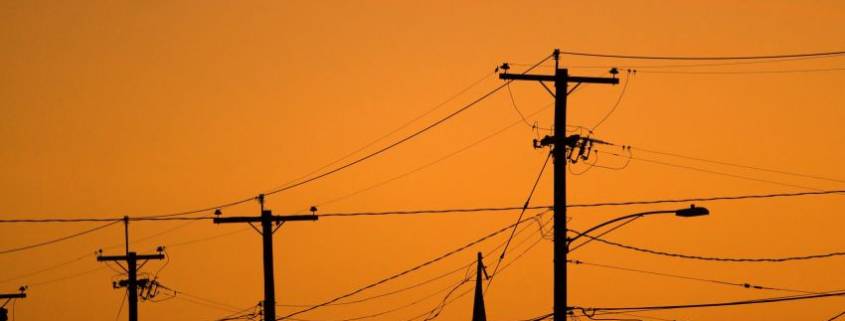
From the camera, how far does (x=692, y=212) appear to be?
147 ft

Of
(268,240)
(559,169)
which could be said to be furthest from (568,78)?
(268,240)

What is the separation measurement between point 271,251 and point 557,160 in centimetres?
1599

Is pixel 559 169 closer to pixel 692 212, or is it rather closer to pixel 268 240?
pixel 692 212

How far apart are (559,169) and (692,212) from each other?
348cm

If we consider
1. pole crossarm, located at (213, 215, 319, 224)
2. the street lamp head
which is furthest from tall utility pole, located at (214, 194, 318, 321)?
the street lamp head

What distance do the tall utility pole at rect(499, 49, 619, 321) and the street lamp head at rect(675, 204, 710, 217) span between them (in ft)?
9.50

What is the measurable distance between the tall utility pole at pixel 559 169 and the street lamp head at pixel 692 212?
2895mm

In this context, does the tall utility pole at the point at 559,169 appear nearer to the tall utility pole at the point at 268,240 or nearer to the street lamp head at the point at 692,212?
the street lamp head at the point at 692,212

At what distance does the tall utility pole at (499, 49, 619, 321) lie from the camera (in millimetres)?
45688

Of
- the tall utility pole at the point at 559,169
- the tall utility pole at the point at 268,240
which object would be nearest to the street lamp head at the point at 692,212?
the tall utility pole at the point at 559,169

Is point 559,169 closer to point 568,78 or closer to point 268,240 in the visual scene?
point 568,78

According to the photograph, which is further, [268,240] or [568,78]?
[268,240]

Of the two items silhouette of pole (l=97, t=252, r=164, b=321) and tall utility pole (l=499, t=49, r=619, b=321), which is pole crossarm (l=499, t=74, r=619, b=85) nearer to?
tall utility pole (l=499, t=49, r=619, b=321)

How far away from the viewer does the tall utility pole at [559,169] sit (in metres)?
45.7
